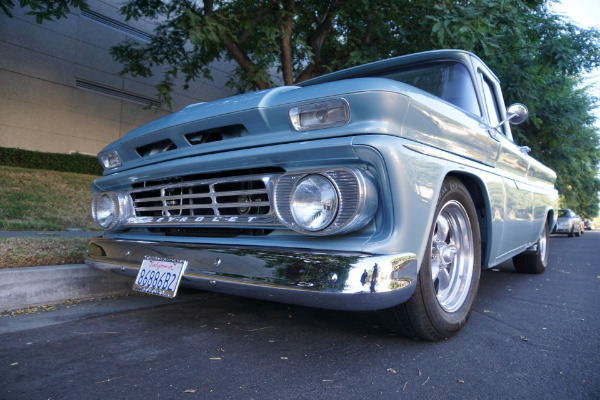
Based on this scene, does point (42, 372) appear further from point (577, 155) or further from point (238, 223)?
point (577, 155)

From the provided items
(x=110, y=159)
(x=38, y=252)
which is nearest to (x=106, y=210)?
(x=110, y=159)

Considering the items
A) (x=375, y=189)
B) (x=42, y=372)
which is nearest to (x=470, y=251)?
(x=375, y=189)

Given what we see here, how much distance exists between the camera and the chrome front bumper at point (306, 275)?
1605 mm

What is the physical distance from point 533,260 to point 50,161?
1009cm

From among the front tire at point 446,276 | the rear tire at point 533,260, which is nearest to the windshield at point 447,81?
the front tire at point 446,276

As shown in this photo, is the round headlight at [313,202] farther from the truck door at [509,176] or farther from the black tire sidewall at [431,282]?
the truck door at [509,176]

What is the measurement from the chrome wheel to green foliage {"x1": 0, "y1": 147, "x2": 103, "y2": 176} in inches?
393

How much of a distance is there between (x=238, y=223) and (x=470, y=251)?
1.43m

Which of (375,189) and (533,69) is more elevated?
(533,69)

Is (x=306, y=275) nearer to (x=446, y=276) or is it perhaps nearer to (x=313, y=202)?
(x=313, y=202)

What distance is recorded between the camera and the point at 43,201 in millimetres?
7047

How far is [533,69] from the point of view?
7.99m

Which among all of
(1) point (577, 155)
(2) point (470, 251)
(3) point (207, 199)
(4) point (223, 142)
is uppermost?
(1) point (577, 155)

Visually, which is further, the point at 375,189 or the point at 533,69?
the point at 533,69
